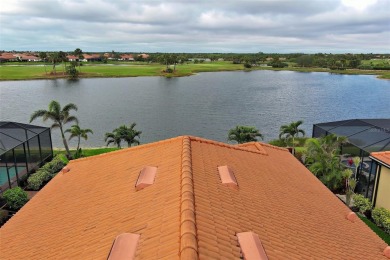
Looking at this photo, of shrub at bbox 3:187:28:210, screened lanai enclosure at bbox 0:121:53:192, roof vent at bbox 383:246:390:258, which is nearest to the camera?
roof vent at bbox 383:246:390:258

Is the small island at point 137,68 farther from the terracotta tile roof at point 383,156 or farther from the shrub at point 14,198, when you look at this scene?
the terracotta tile roof at point 383,156

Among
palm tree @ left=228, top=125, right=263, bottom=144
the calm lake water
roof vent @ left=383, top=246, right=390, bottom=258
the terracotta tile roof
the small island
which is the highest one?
the small island

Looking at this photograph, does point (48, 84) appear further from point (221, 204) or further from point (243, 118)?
point (221, 204)

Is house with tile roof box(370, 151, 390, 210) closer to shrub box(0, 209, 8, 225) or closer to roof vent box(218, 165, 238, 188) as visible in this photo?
roof vent box(218, 165, 238, 188)

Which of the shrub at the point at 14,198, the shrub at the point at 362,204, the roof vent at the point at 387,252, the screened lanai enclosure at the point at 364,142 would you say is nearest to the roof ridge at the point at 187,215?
the roof vent at the point at 387,252

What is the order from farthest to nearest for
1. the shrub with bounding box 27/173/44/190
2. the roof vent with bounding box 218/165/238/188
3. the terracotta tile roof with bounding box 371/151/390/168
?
the shrub with bounding box 27/173/44/190 → the terracotta tile roof with bounding box 371/151/390/168 → the roof vent with bounding box 218/165/238/188

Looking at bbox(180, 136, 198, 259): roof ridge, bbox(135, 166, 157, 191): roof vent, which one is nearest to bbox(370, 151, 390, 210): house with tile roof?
bbox(180, 136, 198, 259): roof ridge

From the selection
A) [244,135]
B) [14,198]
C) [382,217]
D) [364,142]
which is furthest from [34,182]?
[364,142]
